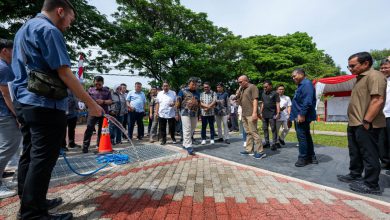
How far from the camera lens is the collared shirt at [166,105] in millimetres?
7660

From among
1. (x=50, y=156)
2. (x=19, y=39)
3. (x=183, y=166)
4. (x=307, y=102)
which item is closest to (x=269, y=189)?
(x=183, y=166)

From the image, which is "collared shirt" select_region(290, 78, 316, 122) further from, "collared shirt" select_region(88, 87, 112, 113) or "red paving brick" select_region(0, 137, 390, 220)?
"collared shirt" select_region(88, 87, 112, 113)

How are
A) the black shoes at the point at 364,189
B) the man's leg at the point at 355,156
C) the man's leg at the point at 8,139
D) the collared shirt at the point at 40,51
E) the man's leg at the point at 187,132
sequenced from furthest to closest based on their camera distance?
the man's leg at the point at 187,132, the man's leg at the point at 355,156, the black shoes at the point at 364,189, the man's leg at the point at 8,139, the collared shirt at the point at 40,51

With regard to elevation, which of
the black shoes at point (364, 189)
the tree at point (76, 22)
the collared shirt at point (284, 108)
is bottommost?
the black shoes at point (364, 189)

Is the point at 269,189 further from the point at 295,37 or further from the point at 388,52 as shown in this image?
the point at 388,52

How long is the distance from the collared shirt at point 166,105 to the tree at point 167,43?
11.2 m

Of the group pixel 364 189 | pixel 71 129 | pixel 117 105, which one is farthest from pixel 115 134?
pixel 364 189

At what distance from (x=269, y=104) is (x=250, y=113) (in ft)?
4.40

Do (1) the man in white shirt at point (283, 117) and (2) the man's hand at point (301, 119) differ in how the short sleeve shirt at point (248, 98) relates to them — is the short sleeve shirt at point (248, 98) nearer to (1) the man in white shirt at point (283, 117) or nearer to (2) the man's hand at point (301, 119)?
(2) the man's hand at point (301, 119)

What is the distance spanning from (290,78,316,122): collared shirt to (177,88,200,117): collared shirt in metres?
2.43

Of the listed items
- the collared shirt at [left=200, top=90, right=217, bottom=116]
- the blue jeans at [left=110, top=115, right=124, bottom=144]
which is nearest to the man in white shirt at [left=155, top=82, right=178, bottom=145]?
the collared shirt at [left=200, top=90, right=217, bottom=116]

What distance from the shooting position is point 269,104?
22.1 ft

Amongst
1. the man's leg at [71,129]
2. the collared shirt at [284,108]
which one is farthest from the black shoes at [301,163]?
the man's leg at [71,129]

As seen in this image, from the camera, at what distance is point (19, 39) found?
2301 millimetres
